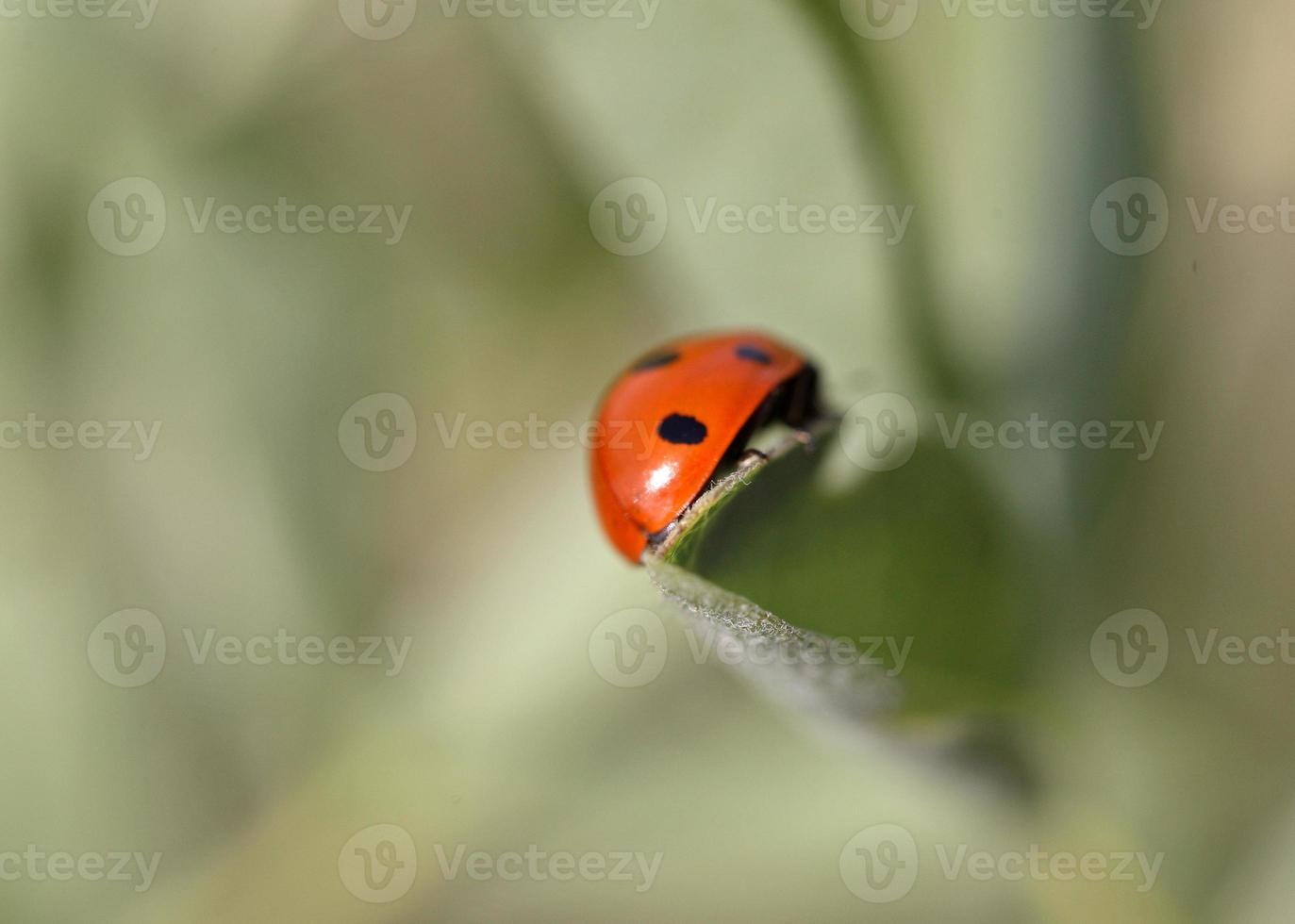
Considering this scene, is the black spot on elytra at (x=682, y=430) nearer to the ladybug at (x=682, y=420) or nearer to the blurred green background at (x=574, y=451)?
the ladybug at (x=682, y=420)

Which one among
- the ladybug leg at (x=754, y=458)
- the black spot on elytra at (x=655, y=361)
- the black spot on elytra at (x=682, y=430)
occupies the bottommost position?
the ladybug leg at (x=754, y=458)

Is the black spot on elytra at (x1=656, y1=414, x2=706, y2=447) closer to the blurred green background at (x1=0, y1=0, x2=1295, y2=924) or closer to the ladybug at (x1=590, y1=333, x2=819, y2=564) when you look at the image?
the ladybug at (x1=590, y1=333, x2=819, y2=564)

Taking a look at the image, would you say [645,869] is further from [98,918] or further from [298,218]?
[298,218]

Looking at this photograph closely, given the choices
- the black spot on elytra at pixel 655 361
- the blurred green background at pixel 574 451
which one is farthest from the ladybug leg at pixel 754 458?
the black spot on elytra at pixel 655 361

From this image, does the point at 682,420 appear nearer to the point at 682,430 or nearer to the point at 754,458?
the point at 682,430

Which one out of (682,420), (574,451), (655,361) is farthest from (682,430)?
(574,451)

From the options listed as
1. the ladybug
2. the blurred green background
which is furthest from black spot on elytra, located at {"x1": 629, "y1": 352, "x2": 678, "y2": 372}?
the blurred green background

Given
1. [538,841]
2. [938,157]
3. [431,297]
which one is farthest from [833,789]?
[431,297]
